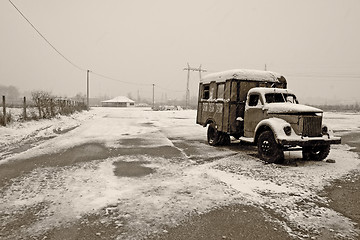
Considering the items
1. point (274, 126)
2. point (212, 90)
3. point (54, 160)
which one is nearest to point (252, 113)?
point (274, 126)

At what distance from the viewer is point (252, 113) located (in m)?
8.87

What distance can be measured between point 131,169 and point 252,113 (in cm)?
456

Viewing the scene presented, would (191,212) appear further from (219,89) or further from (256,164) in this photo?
(219,89)

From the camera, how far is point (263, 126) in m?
8.03

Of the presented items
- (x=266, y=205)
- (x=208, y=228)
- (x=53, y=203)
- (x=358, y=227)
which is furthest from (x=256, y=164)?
(x=53, y=203)

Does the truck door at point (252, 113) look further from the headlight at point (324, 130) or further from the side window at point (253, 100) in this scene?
the headlight at point (324, 130)

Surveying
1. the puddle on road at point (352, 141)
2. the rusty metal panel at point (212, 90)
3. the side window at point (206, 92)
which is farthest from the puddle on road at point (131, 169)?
the puddle on road at point (352, 141)

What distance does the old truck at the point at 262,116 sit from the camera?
7.31 meters

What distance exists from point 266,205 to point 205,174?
200 cm

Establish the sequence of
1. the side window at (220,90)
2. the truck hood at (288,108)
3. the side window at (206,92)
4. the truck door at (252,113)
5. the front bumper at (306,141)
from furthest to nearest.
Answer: the side window at (206,92) < the side window at (220,90) < the truck door at (252,113) < the truck hood at (288,108) < the front bumper at (306,141)

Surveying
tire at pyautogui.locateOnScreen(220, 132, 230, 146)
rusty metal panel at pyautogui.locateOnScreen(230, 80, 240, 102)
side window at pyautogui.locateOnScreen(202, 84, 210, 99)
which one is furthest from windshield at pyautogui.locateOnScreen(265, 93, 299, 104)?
side window at pyautogui.locateOnScreen(202, 84, 210, 99)

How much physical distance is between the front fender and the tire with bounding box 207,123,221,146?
2.57 m

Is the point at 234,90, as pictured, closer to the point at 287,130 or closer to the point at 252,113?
the point at 252,113

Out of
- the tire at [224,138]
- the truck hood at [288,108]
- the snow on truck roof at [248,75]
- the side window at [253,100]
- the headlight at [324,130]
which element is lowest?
the tire at [224,138]
